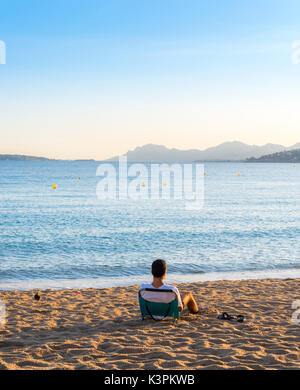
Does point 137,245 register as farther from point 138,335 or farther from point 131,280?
point 138,335

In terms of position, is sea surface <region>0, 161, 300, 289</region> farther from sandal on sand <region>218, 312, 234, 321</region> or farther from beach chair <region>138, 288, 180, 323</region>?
sandal on sand <region>218, 312, 234, 321</region>

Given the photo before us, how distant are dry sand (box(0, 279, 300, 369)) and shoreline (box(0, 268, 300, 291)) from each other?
5.92 ft

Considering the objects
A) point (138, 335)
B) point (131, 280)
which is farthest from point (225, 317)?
point (131, 280)

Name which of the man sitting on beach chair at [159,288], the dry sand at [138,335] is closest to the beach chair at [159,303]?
the man sitting on beach chair at [159,288]

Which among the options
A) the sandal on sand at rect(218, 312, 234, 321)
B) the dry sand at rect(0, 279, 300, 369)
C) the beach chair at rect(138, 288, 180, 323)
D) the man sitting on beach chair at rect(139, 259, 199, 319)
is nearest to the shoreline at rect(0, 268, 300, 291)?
the dry sand at rect(0, 279, 300, 369)

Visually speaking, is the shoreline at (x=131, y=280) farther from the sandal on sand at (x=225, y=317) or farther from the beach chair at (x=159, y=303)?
the sandal on sand at (x=225, y=317)

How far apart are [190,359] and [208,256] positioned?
11590 millimetres

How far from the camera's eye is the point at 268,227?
2442 centimetres

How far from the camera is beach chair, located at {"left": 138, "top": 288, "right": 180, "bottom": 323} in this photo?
7105 mm

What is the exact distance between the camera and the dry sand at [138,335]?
5438 mm

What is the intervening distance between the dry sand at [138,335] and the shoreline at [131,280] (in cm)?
180

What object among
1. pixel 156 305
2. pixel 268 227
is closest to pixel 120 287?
pixel 156 305

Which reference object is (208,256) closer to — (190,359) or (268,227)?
(268,227)
